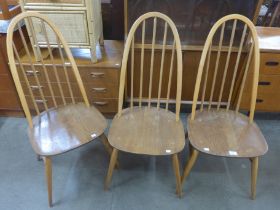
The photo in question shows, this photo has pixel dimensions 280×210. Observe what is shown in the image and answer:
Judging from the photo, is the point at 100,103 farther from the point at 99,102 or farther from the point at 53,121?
the point at 53,121

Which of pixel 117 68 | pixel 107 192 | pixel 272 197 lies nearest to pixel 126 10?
pixel 117 68

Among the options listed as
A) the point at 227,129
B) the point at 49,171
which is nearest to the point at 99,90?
the point at 49,171

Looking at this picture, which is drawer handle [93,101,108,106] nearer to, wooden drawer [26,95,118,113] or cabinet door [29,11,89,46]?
wooden drawer [26,95,118,113]

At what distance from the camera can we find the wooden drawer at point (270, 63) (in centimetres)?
149

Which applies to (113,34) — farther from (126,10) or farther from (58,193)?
(58,193)

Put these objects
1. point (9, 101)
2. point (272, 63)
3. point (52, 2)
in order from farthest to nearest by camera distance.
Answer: point (9, 101)
point (272, 63)
point (52, 2)

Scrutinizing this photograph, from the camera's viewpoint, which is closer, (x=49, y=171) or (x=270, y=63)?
(x=49, y=171)

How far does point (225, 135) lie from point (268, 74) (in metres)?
0.72

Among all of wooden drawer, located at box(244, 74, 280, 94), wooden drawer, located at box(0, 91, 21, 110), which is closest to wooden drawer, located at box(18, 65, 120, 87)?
wooden drawer, located at box(0, 91, 21, 110)

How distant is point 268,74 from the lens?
1.58m

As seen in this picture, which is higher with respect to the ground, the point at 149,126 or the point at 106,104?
the point at 149,126

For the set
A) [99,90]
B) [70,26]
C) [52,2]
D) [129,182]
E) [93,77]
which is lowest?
[129,182]

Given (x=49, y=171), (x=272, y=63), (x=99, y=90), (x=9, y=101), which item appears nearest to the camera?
(x=49, y=171)

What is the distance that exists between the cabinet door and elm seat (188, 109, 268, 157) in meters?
0.89
